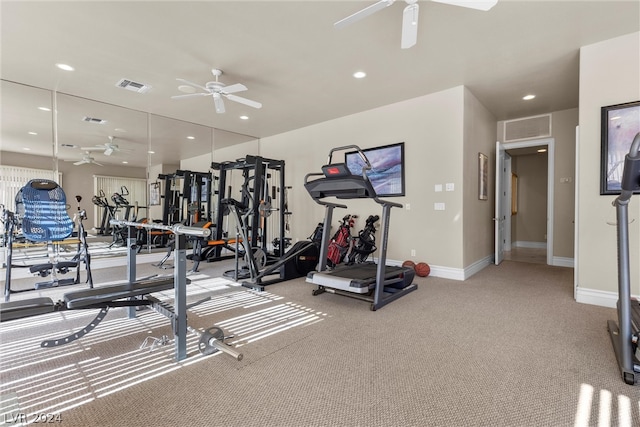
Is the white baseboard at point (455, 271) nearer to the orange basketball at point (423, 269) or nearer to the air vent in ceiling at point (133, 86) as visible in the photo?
the orange basketball at point (423, 269)

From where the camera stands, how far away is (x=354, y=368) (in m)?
1.96

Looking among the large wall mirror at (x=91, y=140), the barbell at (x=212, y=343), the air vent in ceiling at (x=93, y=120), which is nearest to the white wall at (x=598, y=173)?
the barbell at (x=212, y=343)

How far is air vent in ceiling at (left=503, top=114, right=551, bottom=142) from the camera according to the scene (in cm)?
553

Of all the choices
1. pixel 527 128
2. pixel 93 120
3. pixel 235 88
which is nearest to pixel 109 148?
pixel 93 120

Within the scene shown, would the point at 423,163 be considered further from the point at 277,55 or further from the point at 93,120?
the point at 93,120

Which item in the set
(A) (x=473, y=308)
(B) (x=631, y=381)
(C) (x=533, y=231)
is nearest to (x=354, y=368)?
(B) (x=631, y=381)

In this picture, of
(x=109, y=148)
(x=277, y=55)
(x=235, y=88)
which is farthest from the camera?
(x=109, y=148)

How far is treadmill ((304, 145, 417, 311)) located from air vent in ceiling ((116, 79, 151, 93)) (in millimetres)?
3050

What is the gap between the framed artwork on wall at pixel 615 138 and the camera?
3041 millimetres

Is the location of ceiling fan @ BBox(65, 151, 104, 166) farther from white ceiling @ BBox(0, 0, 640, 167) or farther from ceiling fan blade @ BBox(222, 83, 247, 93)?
ceiling fan blade @ BBox(222, 83, 247, 93)

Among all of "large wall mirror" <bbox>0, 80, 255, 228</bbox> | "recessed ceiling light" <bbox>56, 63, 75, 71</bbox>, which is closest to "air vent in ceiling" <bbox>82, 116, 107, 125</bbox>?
"large wall mirror" <bbox>0, 80, 255, 228</bbox>

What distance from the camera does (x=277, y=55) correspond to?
3.49 meters

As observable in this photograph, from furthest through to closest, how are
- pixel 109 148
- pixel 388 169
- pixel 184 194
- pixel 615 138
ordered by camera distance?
1. pixel 184 194
2. pixel 109 148
3. pixel 388 169
4. pixel 615 138

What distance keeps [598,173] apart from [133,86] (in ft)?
20.2
